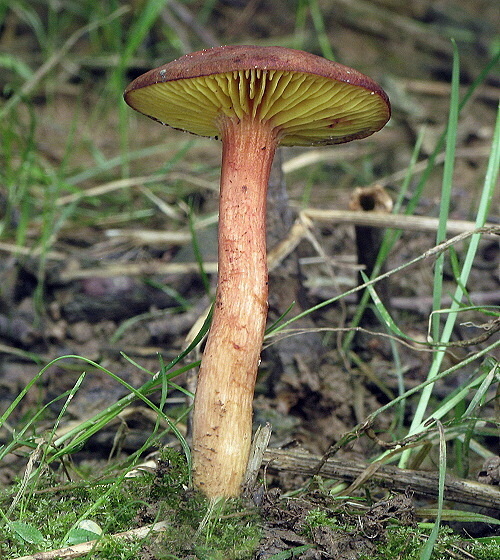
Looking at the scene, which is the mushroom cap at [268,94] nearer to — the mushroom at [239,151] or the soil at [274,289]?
the mushroom at [239,151]

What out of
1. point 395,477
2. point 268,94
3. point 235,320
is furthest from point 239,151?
point 395,477

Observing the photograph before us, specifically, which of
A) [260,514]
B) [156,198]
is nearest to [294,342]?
[260,514]

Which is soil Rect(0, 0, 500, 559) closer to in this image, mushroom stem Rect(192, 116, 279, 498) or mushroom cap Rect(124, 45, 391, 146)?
mushroom stem Rect(192, 116, 279, 498)

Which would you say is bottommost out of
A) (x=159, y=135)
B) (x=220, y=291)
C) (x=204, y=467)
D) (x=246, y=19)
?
(x=204, y=467)

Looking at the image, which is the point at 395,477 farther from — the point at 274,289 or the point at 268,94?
the point at 268,94

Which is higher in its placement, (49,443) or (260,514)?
(49,443)

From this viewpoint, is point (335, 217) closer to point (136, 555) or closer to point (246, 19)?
point (136, 555)

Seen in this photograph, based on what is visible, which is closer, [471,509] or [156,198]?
[471,509]
